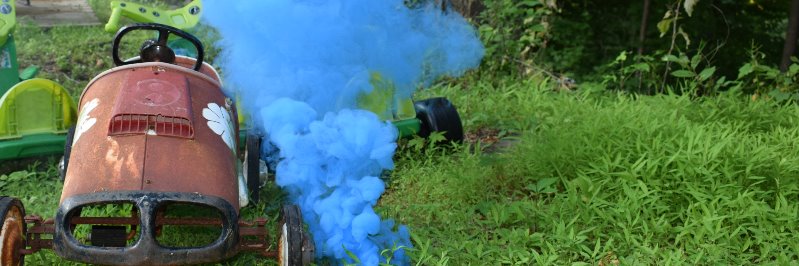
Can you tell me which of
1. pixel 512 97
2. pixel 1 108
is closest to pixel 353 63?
pixel 1 108

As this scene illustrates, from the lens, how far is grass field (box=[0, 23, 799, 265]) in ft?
11.4

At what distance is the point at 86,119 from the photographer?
315 centimetres

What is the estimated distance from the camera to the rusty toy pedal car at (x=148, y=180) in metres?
2.69

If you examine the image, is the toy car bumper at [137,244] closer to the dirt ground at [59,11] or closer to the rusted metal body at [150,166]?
the rusted metal body at [150,166]

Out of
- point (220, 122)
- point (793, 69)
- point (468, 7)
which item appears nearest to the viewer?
point (220, 122)

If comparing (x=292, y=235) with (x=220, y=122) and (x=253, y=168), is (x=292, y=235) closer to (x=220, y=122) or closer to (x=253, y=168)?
(x=220, y=122)

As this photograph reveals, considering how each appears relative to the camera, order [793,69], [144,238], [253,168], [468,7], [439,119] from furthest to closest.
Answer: [468,7] < [793,69] < [439,119] < [253,168] < [144,238]

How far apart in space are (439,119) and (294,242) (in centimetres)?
210

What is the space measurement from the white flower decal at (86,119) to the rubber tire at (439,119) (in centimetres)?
207

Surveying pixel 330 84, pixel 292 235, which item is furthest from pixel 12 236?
pixel 330 84

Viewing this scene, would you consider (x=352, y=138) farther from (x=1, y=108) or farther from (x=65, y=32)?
(x=65, y=32)

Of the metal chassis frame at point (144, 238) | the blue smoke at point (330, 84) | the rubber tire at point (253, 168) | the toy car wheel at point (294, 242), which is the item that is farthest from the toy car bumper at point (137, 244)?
the rubber tire at point (253, 168)

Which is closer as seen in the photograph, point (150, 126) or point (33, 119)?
point (150, 126)

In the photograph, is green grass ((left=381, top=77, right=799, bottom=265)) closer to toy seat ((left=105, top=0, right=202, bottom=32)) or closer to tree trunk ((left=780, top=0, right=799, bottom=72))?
tree trunk ((left=780, top=0, right=799, bottom=72))
